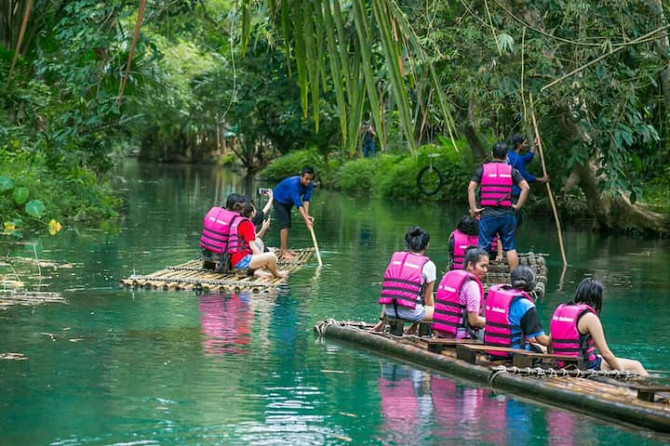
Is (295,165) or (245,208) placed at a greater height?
(295,165)

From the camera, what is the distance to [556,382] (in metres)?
8.38

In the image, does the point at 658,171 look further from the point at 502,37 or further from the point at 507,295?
the point at 507,295

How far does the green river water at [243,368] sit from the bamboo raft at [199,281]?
0.76 ft

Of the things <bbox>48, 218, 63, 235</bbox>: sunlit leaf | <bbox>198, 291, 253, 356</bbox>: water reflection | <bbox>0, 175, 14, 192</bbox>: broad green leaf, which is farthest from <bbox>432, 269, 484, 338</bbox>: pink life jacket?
<bbox>0, 175, 14, 192</bbox>: broad green leaf

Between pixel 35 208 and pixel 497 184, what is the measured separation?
9242mm

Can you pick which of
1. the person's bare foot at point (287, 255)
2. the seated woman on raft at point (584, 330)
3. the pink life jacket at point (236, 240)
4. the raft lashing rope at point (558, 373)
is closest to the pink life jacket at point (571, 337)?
the seated woman on raft at point (584, 330)

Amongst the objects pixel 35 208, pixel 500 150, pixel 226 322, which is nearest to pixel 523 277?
pixel 226 322

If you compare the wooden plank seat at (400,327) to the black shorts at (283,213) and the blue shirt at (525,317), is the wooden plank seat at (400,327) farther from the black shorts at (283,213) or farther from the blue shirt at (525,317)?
the black shorts at (283,213)

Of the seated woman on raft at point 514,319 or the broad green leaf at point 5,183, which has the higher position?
the broad green leaf at point 5,183

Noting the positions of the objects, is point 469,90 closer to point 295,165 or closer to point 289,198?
point 289,198

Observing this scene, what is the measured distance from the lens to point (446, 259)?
18.7 m

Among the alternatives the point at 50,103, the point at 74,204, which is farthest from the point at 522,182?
the point at 50,103

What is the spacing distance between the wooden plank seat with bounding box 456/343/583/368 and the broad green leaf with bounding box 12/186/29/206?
1276 centimetres

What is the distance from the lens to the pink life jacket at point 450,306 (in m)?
9.58
